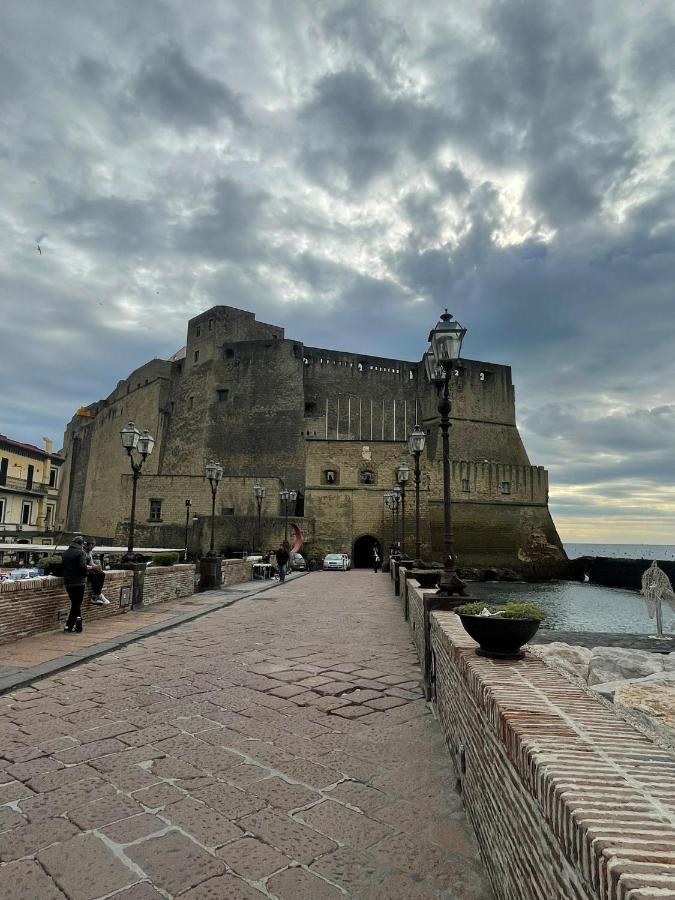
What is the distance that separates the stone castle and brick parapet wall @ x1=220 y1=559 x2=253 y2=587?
1186 centimetres

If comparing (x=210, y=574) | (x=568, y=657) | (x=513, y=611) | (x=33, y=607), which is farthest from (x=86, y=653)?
(x=210, y=574)

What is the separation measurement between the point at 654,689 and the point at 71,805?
531cm

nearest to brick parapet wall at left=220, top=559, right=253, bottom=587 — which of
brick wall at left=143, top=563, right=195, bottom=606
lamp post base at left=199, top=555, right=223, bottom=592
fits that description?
lamp post base at left=199, top=555, right=223, bottom=592

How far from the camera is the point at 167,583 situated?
12164 millimetres

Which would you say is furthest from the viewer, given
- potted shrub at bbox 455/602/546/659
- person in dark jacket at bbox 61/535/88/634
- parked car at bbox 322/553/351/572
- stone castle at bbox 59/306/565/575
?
stone castle at bbox 59/306/565/575

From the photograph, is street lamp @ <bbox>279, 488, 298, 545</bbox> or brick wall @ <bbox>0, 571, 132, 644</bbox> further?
street lamp @ <bbox>279, 488, 298, 545</bbox>

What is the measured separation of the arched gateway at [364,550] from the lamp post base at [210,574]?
744 inches

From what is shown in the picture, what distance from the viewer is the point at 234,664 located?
19.6ft

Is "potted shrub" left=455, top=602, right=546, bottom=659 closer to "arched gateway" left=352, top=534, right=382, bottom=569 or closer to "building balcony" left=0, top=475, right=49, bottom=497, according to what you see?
"arched gateway" left=352, top=534, right=382, bottom=569

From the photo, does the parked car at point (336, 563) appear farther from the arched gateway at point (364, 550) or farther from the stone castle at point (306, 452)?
the arched gateway at point (364, 550)

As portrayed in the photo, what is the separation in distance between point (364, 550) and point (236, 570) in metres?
18.0

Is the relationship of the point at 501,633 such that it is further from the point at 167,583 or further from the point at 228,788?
the point at 167,583

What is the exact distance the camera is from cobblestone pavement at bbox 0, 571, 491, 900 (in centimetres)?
224

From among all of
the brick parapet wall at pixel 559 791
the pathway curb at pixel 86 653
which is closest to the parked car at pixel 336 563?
the pathway curb at pixel 86 653
